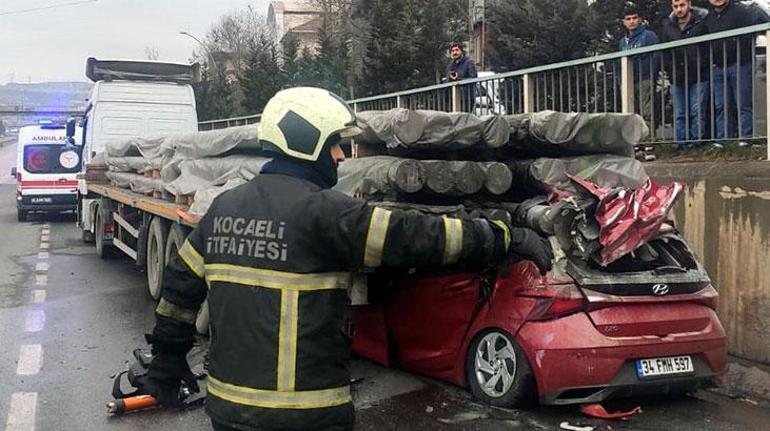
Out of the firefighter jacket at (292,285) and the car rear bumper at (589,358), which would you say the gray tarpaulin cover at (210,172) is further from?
the firefighter jacket at (292,285)

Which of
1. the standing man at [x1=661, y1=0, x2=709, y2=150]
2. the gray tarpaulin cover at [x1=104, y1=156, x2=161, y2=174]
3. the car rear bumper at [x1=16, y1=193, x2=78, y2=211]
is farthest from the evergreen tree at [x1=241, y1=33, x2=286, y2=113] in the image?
the standing man at [x1=661, y1=0, x2=709, y2=150]

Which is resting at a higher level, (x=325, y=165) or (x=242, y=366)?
(x=325, y=165)

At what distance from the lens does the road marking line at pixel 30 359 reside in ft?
22.2

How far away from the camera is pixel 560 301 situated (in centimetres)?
498

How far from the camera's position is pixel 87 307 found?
9.57 meters

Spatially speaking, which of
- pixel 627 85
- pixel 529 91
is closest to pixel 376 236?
pixel 627 85

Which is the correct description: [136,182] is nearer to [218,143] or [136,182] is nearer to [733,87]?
[218,143]

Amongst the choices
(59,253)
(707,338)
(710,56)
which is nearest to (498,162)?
(707,338)

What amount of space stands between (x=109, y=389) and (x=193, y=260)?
3821 mm

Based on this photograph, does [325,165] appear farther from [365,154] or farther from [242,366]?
[365,154]

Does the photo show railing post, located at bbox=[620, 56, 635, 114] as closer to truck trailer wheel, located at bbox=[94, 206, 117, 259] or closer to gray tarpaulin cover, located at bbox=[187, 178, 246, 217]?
gray tarpaulin cover, located at bbox=[187, 178, 246, 217]

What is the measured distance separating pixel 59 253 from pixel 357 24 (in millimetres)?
17970

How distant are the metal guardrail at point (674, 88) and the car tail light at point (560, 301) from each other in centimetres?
280

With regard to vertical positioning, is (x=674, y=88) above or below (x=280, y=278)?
above
